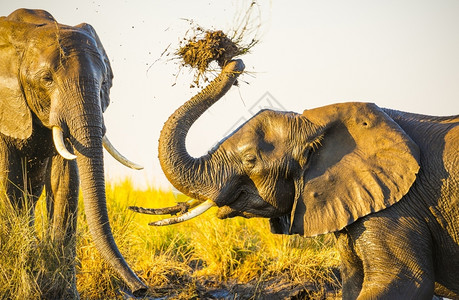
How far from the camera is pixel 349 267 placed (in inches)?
249

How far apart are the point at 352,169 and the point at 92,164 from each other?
333 centimetres

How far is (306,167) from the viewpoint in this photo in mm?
5980

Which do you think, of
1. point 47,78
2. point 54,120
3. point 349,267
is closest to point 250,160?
point 349,267

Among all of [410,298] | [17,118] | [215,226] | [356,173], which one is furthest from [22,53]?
[410,298]

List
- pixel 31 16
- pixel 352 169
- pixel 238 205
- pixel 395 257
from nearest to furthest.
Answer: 1. pixel 395 257
2. pixel 352 169
3. pixel 238 205
4. pixel 31 16

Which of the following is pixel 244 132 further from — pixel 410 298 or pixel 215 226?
pixel 215 226

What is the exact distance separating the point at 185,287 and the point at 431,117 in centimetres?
406

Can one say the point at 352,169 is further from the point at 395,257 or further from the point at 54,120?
the point at 54,120

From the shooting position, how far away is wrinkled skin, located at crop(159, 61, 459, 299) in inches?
228

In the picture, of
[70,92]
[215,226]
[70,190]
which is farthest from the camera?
[215,226]

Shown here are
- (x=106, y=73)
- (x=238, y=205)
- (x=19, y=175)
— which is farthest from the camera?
(x=106, y=73)

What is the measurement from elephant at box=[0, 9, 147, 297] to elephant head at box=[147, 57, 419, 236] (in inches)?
87.7

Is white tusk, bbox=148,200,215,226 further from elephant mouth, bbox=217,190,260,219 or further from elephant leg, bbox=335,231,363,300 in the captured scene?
elephant leg, bbox=335,231,363,300

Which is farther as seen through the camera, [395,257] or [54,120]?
[54,120]
